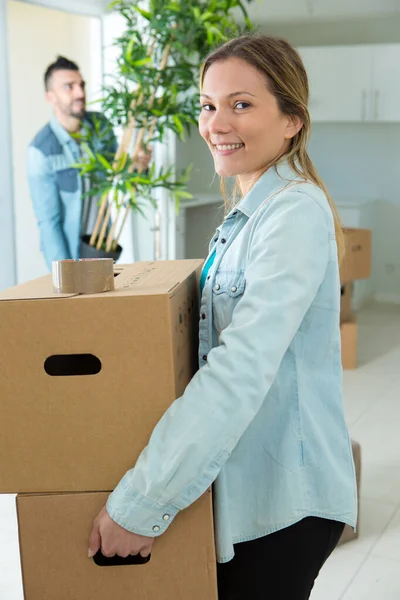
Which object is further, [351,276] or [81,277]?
[351,276]

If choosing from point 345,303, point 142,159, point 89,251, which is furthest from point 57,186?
point 345,303

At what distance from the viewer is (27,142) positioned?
4.57 m

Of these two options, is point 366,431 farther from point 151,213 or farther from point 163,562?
point 163,562

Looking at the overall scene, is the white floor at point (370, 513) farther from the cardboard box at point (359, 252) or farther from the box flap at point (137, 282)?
the box flap at point (137, 282)

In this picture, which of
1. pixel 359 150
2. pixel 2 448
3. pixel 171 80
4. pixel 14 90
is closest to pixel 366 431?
pixel 171 80

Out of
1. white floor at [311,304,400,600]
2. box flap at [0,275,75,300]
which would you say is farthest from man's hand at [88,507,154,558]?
white floor at [311,304,400,600]

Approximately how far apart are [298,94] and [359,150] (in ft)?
20.4

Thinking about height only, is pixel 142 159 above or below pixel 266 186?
above

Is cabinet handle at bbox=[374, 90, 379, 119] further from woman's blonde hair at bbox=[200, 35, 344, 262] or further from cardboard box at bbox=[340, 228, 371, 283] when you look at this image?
woman's blonde hair at bbox=[200, 35, 344, 262]

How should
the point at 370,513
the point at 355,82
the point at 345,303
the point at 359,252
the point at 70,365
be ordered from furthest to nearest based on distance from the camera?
the point at 355,82 < the point at 359,252 < the point at 345,303 < the point at 370,513 < the point at 70,365

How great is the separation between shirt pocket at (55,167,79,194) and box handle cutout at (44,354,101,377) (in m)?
3.71

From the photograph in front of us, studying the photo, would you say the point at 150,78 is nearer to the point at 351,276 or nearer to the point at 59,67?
the point at 59,67

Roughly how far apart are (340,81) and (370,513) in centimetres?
461

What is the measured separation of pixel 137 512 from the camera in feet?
3.52
